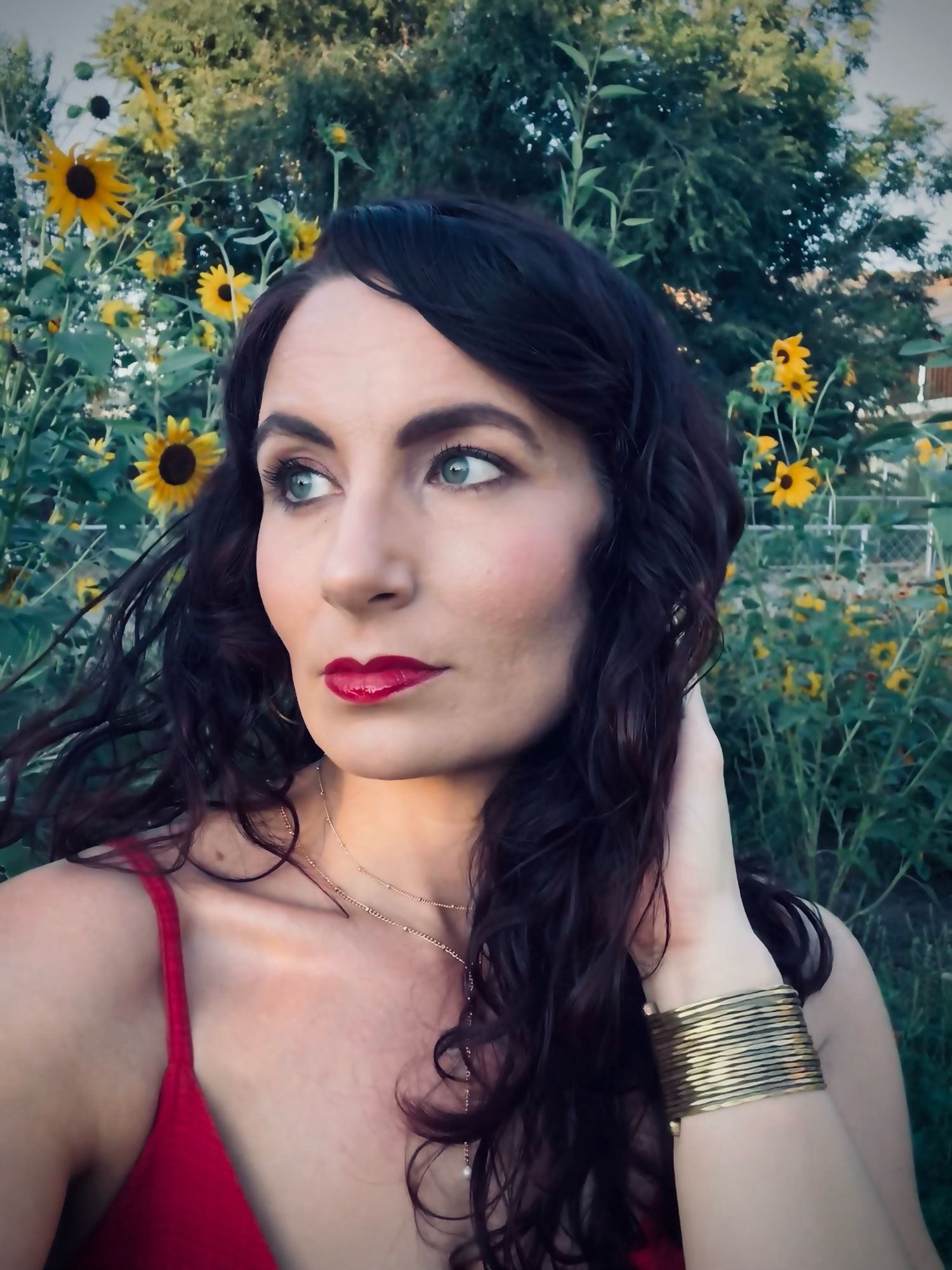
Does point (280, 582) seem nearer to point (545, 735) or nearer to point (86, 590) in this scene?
point (545, 735)

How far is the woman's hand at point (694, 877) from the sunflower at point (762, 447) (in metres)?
2.01

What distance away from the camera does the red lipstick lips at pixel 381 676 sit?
4.08 feet

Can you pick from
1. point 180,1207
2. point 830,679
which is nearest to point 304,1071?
point 180,1207

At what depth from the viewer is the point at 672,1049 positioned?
4.20 ft

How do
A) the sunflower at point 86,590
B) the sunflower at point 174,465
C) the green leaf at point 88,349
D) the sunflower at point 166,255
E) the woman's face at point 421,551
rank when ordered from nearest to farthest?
1. the woman's face at point 421,551
2. the green leaf at point 88,349
3. the sunflower at point 174,465
4. the sunflower at point 86,590
5. the sunflower at point 166,255

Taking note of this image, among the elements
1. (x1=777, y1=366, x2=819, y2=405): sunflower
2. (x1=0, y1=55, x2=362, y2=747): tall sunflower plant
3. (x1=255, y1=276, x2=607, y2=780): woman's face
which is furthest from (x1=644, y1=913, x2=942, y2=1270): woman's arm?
(x1=777, y1=366, x2=819, y2=405): sunflower

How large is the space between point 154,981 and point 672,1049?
0.62 metres

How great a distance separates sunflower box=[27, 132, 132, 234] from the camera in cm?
186

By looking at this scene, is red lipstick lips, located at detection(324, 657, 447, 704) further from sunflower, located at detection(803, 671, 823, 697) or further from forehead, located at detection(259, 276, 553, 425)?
sunflower, located at detection(803, 671, 823, 697)

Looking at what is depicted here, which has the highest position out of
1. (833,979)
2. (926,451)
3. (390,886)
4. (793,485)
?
(926,451)

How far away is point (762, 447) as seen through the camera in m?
3.33

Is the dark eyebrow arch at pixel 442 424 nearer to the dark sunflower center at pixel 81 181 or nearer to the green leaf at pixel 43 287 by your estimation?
the green leaf at pixel 43 287

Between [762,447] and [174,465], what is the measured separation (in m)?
2.01

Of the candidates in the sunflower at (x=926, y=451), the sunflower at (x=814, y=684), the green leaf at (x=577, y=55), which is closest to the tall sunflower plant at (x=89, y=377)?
the green leaf at (x=577, y=55)
